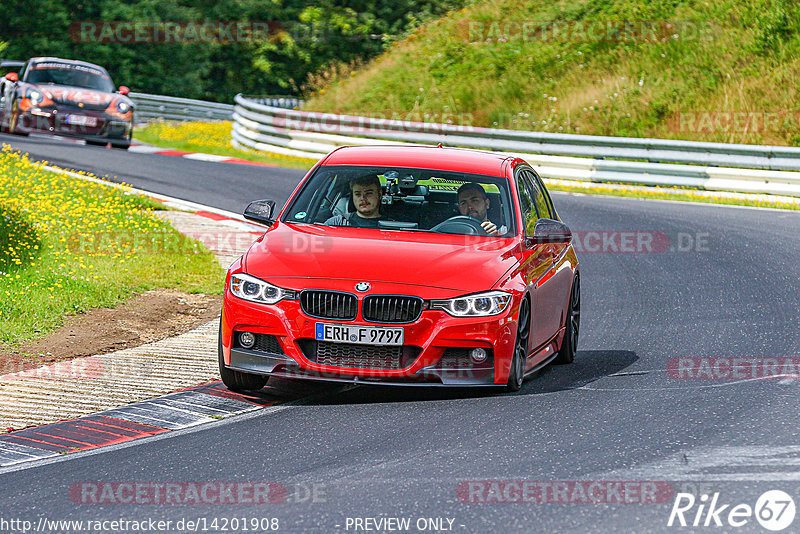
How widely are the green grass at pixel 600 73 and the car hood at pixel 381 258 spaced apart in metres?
19.3

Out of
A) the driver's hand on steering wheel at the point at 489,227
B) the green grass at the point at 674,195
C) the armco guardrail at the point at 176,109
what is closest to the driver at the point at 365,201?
the driver's hand on steering wheel at the point at 489,227

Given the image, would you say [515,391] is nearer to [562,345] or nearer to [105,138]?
[562,345]

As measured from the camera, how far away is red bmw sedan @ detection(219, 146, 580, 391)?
24.1ft

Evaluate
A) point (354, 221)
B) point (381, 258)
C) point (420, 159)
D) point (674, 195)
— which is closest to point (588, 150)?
point (674, 195)

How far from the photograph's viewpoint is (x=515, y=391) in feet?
25.7

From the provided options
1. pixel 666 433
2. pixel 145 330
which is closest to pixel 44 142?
pixel 145 330

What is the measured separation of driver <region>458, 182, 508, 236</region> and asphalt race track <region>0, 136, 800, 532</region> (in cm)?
121

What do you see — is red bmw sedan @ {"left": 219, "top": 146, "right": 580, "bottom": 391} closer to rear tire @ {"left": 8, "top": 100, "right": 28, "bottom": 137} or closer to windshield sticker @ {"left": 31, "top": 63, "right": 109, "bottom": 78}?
rear tire @ {"left": 8, "top": 100, "right": 28, "bottom": 137}

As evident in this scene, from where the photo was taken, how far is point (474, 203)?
28.3ft

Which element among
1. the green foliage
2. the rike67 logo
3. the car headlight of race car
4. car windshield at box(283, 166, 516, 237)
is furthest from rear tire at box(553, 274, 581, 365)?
the green foliage

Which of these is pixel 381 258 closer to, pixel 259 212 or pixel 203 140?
pixel 259 212

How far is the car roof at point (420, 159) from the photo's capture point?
8.91m

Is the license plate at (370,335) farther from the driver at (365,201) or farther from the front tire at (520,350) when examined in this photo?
the driver at (365,201)

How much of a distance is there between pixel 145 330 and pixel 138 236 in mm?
3947
